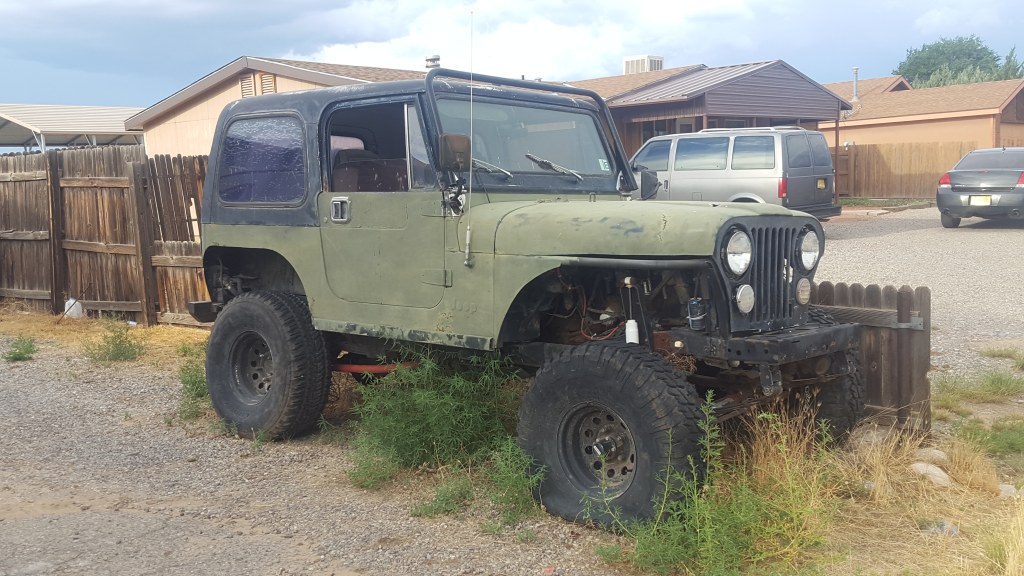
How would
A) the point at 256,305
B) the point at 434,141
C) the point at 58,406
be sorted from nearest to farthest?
the point at 434,141 < the point at 256,305 < the point at 58,406

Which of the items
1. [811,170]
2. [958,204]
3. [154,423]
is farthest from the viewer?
[958,204]

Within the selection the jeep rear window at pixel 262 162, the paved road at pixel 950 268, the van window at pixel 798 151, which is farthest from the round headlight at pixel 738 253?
the van window at pixel 798 151

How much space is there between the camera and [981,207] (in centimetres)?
1755

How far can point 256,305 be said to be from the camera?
624 cm

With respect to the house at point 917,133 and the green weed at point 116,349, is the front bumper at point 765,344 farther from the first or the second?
the house at point 917,133

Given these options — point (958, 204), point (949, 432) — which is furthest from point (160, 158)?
point (958, 204)

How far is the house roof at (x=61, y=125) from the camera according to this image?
26.1m

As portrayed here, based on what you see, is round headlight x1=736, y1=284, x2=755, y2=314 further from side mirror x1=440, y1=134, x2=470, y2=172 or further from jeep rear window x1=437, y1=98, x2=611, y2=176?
jeep rear window x1=437, y1=98, x2=611, y2=176

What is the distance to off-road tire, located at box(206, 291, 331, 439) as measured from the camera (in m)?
6.05

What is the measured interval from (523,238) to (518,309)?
A: 17.0 inches

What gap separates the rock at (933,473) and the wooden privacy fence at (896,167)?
23.3 metres

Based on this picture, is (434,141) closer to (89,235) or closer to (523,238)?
(523,238)

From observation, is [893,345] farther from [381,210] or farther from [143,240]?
[143,240]

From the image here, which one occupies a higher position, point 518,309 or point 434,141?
point 434,141
